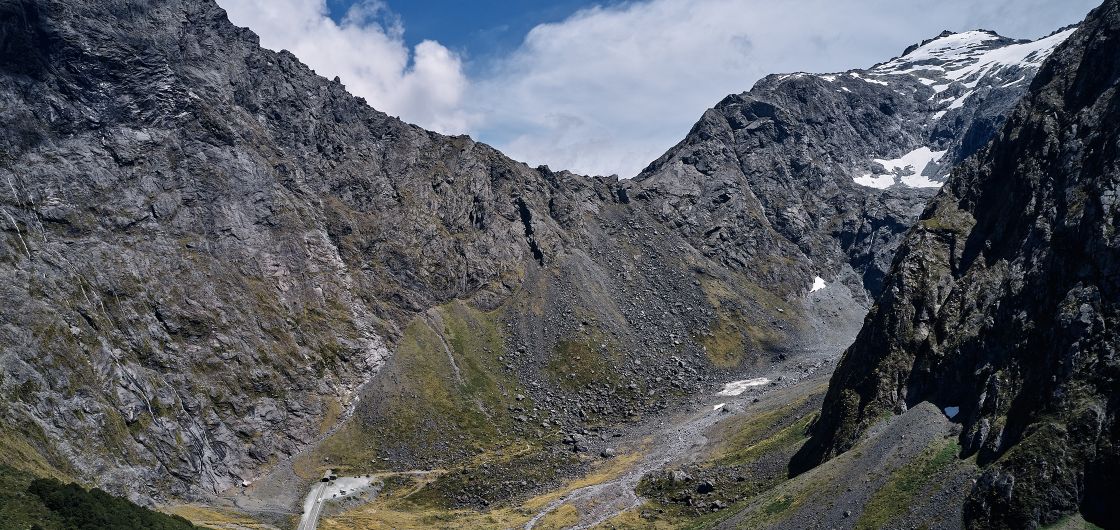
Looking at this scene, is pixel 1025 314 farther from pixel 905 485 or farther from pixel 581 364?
pixel 581 364

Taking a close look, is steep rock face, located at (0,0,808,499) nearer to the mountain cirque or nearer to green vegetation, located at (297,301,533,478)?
the mountain cirque

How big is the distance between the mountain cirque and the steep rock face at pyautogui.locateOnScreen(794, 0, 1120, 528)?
57.9 meters

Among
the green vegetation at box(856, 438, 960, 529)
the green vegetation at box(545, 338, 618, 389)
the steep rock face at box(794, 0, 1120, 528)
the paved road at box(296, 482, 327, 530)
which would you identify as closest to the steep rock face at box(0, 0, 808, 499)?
the green vegetation at box(545, 338, 618, 389)

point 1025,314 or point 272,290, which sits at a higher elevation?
point 272,290

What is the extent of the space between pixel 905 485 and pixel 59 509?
69.8 meters

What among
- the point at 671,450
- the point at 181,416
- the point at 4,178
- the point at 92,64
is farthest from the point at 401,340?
the point at 92,64

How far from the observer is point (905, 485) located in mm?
60000

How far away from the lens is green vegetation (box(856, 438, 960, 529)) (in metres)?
57.8

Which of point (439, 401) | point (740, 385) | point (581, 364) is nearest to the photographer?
point (439, 401)

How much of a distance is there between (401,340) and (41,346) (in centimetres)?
6202

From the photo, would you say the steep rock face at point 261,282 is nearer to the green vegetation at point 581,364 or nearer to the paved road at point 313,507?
the green vegetation at point 581,364

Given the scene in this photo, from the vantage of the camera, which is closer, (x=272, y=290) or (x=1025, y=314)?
(x=1025, y=314)

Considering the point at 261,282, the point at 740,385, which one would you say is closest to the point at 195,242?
the point at 261,282

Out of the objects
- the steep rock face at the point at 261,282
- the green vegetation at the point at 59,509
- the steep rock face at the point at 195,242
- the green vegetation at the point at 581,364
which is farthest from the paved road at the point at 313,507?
the green vegetation at the point at 581,364
